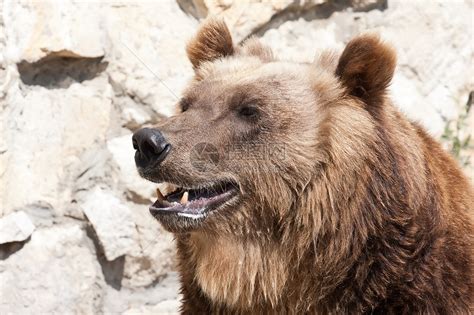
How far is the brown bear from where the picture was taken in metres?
3.13

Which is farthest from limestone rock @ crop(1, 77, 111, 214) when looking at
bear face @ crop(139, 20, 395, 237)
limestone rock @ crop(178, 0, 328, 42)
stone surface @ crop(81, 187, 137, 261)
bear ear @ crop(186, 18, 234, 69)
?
bear face @ crop(139, 20, 395, 237)

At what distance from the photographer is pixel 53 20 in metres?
4.41

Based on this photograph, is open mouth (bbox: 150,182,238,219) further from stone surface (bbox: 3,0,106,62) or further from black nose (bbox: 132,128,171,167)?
stone surface (bbox: 3,0,106,62)

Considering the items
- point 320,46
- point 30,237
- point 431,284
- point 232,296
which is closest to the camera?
point 431,284

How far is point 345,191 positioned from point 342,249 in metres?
0.23

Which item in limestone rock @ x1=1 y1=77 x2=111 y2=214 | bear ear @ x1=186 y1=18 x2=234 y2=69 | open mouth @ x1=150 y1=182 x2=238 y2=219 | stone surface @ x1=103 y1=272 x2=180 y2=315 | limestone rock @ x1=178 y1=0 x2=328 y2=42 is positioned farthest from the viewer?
limestone rock @ x1=178 y1=0 x2=328 y2=42

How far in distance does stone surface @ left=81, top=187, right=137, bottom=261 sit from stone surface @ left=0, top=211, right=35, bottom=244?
345mm

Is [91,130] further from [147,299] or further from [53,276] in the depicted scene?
[147,299]

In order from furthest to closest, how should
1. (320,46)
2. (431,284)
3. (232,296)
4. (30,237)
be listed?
(320,46)
(30,237)
(232,296)
(431,284)

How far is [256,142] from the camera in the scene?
320 centimetres

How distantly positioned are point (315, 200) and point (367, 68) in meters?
0.58

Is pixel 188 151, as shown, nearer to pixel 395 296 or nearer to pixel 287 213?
pixel 287 213

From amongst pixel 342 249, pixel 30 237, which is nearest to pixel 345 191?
pixel 342 249

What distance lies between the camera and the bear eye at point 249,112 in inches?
128
